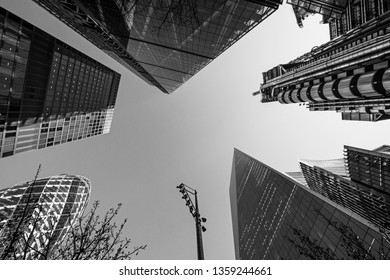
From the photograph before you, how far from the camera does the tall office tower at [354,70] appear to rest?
24938 millimetres

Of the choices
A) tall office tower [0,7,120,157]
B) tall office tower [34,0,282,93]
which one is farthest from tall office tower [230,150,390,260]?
tall office tower [0,7,120,157]

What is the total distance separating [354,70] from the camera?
31.9m

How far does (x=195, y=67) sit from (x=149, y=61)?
12097 mm

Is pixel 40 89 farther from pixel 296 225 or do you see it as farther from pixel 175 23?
pixel 296 225

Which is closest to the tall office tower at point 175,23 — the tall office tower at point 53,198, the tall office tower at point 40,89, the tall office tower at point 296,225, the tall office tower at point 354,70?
the tall office tower at point 40,89

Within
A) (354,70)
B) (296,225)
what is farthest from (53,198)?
(354,70)

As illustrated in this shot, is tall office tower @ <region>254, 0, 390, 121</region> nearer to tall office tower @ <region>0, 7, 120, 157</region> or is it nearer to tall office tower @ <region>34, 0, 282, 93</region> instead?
tall office tower @ <region>34, 0, 282, 93</region>

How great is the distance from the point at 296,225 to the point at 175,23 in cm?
4724

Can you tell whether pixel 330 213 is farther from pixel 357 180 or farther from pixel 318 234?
pixel 357 180

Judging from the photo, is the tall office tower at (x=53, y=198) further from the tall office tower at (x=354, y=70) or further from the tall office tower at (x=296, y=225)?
the tall office tower at (x=354, y=70)

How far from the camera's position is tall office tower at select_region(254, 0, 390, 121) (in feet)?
81.8

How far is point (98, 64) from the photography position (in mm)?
65250

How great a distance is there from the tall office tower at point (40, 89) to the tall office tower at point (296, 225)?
45076 millimetres
